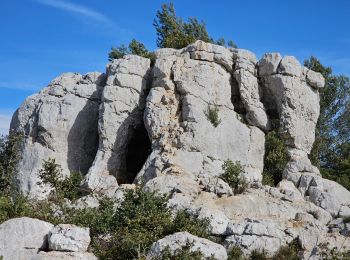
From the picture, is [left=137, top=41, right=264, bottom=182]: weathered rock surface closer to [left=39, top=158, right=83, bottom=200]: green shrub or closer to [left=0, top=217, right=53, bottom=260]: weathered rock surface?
[left=39, top=158, right=83, bottom=200]: green shrub

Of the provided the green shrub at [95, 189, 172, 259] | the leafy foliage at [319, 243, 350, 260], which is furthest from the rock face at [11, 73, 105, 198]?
the leafy foliage at [319, 243, 350, 260]

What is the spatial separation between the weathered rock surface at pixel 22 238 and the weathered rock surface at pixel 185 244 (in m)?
4.31

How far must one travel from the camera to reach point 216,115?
107 ft

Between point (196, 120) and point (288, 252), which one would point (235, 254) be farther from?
point (196, 120)

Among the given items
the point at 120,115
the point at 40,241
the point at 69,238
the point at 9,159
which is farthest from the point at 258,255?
the point at 9,159

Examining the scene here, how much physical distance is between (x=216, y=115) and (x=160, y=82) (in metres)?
3.67

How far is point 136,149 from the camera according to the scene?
35.5 meters

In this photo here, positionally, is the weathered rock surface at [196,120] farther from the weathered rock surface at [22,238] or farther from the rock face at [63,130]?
the weathered rock surface at [22,238]

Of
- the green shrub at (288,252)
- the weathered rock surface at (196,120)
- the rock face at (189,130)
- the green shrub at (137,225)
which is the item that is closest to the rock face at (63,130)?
the rock face at (189,130)

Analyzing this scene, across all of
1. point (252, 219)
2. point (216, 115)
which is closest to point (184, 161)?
point (216, 115)

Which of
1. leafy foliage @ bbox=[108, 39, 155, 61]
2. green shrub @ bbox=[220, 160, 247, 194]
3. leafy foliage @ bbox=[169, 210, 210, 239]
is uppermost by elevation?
leafy foliage @ bbox=[108, 39, 155, 61]

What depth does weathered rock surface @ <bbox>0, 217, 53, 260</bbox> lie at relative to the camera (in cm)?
2166

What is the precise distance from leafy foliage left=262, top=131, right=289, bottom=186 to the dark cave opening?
6.89 metres

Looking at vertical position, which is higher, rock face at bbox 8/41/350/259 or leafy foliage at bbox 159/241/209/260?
rock face at bbox 8/41/350/259
